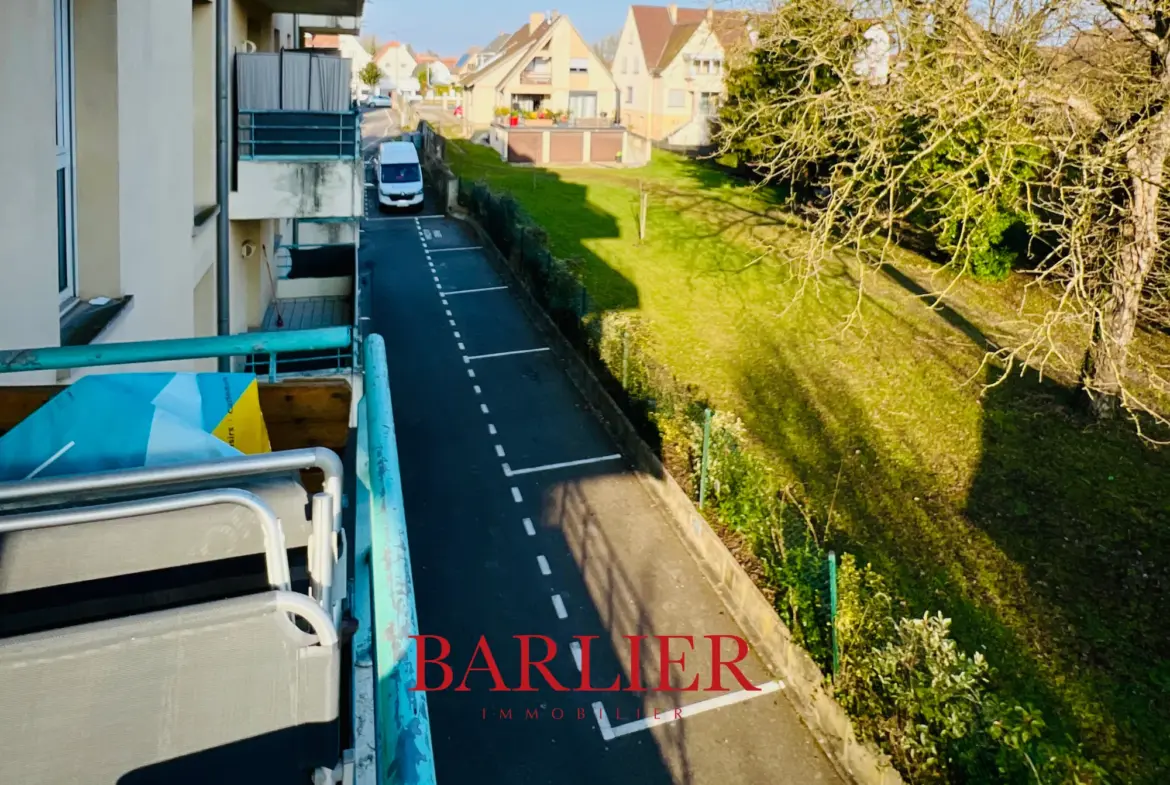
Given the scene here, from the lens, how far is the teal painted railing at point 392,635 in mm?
1496

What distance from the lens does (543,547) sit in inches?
399

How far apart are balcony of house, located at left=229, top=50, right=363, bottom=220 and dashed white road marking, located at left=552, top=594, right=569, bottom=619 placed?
5.04 metres

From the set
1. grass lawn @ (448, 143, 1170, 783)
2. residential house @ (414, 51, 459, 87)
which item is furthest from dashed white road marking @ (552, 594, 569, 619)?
residential house @ (414, 51, 459, 87)

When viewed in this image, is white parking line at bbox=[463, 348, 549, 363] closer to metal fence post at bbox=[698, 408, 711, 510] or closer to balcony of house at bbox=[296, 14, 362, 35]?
balcony of house at bbox=[296, 14, 362, 35]

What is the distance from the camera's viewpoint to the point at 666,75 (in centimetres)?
5200

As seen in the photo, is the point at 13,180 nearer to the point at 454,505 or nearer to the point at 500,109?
the point at 454,505

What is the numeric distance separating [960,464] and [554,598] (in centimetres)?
594

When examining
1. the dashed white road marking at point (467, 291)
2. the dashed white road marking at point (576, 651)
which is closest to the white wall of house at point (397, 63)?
the dashed white road marking at point (467, 291)

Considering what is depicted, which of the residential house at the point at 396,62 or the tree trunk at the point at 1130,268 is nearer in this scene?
the tree trunk at the point at 1130,268

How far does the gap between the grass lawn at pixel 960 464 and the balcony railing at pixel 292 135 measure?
5.97 m

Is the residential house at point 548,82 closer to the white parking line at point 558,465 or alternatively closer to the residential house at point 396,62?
the white parking line at point 558,465

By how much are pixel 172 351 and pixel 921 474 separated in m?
10.6

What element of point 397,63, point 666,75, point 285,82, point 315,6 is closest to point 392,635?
point 285,82

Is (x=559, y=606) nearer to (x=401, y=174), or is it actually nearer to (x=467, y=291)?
(x=467, y=291)
